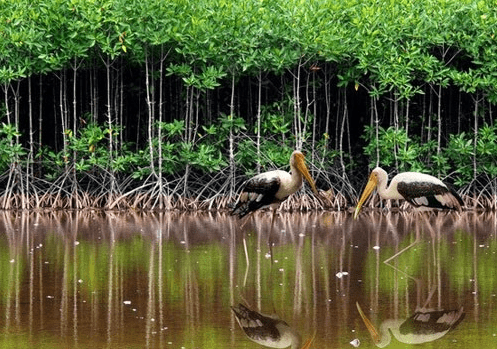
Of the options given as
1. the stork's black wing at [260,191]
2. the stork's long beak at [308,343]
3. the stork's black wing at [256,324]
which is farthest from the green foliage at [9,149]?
the stork's long beak at [308,343]

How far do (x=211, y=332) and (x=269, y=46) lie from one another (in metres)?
11.6

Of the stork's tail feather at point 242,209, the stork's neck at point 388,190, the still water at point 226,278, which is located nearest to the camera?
the still water at point 226,278

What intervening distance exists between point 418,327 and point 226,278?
121 inches

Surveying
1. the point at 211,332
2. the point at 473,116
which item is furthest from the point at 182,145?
the point at 211,332

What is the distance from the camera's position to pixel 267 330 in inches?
371

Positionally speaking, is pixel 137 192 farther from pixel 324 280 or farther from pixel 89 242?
pixel 324 280

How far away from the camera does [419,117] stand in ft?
73.5

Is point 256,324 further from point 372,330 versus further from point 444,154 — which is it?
point 444,154

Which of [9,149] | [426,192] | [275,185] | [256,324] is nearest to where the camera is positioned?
[256,324]

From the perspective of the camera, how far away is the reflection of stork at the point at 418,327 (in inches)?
357

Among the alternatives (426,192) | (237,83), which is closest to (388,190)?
(426,192)

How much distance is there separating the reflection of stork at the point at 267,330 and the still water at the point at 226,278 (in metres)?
0.10

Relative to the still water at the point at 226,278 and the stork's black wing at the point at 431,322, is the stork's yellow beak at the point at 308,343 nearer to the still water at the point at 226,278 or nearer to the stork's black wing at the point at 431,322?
the still water at the point at 226,278

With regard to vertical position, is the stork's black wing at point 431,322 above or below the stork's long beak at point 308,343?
above
